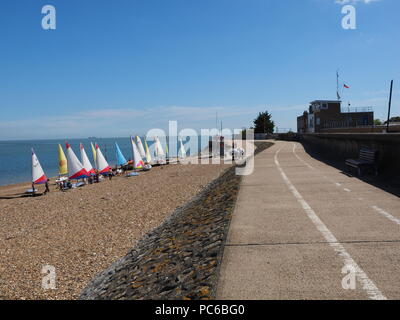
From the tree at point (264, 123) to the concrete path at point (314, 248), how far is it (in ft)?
328

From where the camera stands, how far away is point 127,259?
10.2m

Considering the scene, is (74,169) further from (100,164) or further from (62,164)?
(100,164)

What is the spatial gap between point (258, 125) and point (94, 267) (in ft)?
342

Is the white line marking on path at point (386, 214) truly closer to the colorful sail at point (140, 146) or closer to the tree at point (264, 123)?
the colorful sail at point (140, 146)

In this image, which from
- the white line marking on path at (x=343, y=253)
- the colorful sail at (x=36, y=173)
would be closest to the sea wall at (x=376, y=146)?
the white line marking on path at (x=343, y=253)

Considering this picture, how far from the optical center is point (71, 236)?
1450 cm

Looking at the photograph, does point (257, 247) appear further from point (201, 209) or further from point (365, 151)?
point (365, 151)

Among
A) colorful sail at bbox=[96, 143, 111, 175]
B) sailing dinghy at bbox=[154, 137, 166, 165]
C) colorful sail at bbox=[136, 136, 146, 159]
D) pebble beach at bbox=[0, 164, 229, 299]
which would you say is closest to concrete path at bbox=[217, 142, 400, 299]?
pebble beach at bbox=[0, 164, 229, 299]

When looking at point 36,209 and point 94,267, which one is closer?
point 94,267

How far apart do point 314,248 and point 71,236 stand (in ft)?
38.1

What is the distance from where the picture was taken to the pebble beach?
31.8 feet

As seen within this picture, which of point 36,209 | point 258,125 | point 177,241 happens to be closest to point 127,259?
point 177,241

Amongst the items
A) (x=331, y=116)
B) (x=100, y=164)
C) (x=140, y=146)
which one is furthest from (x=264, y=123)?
(x=100, y=164)

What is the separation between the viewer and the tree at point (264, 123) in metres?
109
